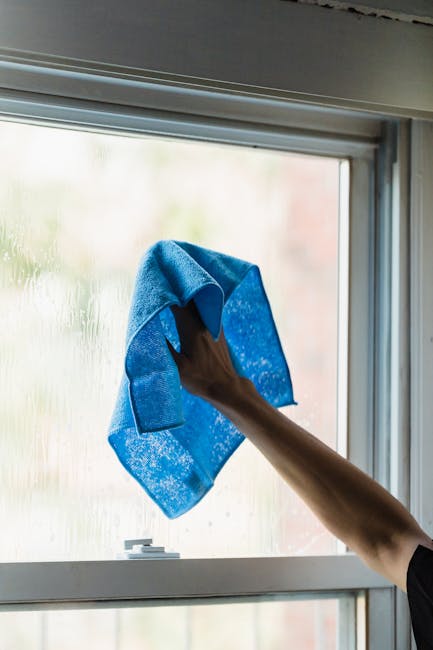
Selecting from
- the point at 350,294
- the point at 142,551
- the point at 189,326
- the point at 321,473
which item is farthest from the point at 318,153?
the point at 142,551

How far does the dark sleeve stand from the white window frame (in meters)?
0.27

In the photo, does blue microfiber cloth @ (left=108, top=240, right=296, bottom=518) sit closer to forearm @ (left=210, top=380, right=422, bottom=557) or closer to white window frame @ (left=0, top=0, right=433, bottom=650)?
forearm @ (left=210, top=380, right=422, bottom=557)

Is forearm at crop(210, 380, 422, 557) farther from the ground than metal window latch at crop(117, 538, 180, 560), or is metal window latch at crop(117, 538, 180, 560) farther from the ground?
forearm at crop(210, 380, 422, 557)

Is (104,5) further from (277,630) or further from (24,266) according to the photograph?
(277,630)

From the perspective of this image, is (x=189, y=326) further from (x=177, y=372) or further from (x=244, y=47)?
(x=244, y=47)

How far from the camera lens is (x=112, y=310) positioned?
1.43 m

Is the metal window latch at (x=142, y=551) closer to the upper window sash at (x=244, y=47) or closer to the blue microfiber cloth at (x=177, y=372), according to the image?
the blue microfiber cloth at (x=177, y=372)

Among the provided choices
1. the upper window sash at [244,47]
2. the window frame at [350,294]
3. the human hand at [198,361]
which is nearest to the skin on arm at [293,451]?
the human hand at [198,361]

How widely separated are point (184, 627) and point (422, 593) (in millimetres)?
420

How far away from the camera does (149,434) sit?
1294 millimetres

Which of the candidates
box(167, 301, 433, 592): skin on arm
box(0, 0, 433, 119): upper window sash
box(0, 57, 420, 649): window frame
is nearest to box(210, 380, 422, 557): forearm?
box(167, 301, 433, 592): skin on arm

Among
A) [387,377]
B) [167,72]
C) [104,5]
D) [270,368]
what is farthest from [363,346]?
[104,5]

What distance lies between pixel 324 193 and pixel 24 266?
21.2 inches

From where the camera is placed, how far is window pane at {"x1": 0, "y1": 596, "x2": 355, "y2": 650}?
4.36 ft
